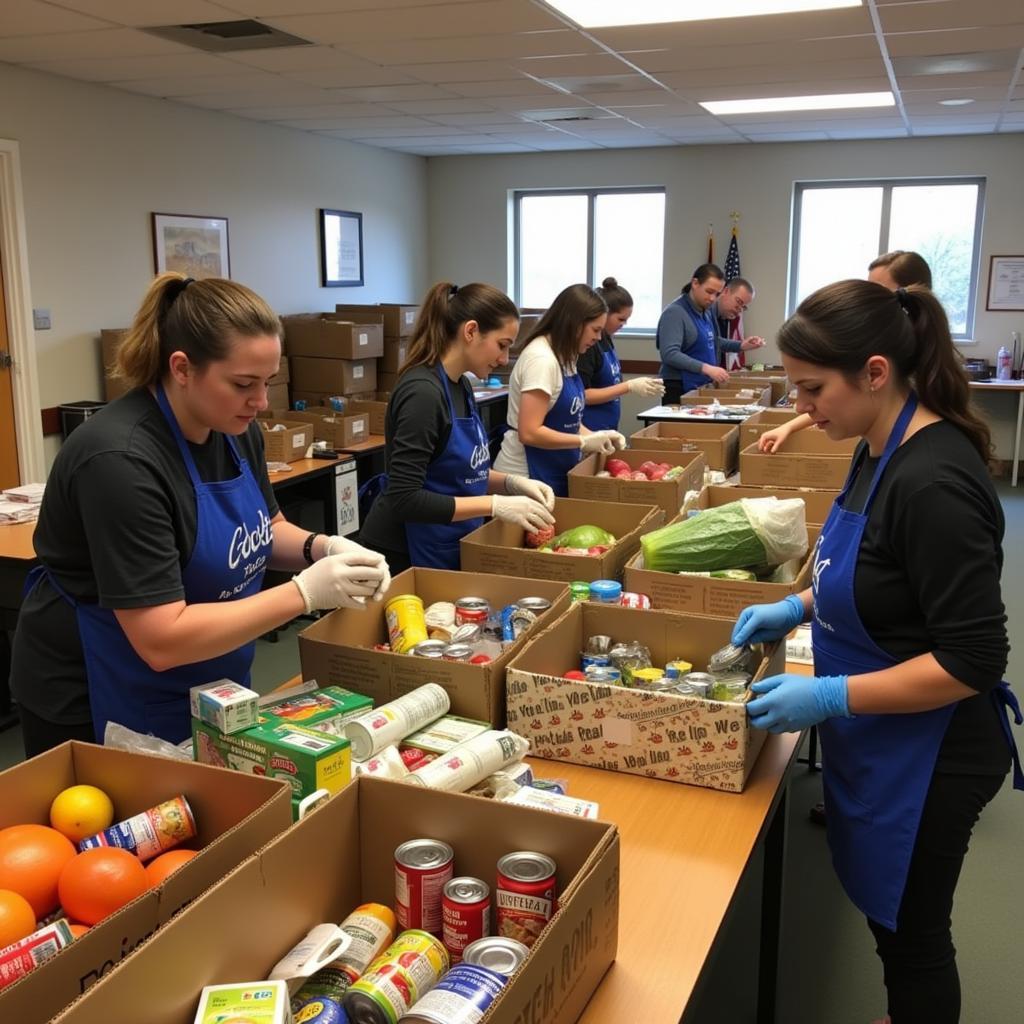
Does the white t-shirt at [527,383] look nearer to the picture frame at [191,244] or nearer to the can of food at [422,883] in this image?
the can of food at [422,883]

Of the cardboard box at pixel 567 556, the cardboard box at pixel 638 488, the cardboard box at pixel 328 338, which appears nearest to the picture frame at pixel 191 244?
the cardboard box at pixel 328 338

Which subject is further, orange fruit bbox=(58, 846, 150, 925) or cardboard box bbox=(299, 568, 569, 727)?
cardboard box bbox=(299, 568, 569, 727)

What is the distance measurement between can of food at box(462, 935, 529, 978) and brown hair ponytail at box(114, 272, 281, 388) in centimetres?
96

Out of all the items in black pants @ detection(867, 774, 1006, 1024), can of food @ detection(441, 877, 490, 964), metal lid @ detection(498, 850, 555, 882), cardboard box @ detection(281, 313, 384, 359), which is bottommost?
black pants @ detection(867, 774, 1006, 1024)

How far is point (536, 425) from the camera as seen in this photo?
327 centimetres

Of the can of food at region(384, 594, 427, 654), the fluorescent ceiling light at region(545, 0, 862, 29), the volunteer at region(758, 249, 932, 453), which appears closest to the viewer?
the can of food at region(384, 594, 427, 654)

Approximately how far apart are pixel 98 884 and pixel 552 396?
8.10ft

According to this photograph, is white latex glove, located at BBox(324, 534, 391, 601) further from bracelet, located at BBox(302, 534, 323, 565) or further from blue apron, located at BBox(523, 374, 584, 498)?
blue apron, located at BBox(523, 374, 584, 498)

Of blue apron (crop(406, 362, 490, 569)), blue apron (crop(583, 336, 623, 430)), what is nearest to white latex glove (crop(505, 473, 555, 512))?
blue apron (crop(406, 362, 490, 569))

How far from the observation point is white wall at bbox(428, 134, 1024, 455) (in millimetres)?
7633

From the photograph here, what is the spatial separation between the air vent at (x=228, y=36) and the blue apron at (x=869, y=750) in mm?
3503

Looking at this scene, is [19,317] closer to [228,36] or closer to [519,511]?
[228,36]

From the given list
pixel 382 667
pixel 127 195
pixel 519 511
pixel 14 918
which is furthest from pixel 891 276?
pixel 127 195

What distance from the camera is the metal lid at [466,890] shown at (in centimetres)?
111
